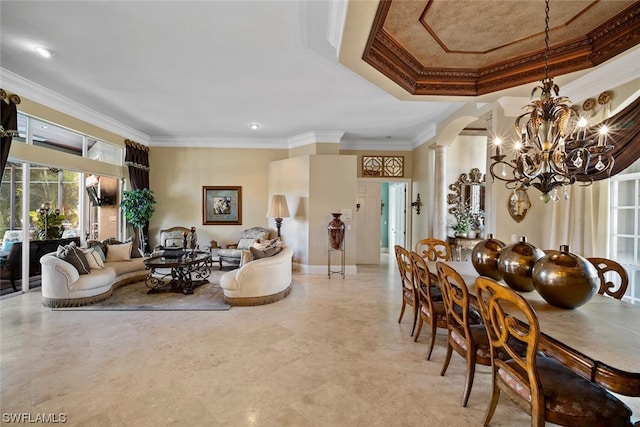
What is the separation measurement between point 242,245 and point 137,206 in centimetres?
245

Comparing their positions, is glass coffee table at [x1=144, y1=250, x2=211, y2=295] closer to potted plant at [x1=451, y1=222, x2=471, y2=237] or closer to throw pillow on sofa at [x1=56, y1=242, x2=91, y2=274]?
throw pillow on sofa at [x1=56, y1=242, x2=91, y2=274]

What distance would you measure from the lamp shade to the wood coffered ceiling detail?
369 centimetres

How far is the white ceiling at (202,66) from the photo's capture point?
2.71 m

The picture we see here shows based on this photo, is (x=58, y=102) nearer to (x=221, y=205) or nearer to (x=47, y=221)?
(x=47, y=221)

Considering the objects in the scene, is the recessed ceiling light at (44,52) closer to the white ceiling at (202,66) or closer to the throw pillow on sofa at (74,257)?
the white ceiling at (202,66)

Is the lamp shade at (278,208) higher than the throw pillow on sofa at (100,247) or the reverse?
higher

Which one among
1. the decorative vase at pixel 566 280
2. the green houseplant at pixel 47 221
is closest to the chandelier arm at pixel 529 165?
the decorative vase at pixel 566 280

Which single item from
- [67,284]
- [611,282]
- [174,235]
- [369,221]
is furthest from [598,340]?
[174,235]

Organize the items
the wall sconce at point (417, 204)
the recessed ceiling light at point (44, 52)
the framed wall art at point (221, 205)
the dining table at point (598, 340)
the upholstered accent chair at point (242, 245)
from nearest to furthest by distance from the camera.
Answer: the dining table at point (598, 340), the recessed ceiling light at point (44, 52), the upholstered accent chair at point (242, 245), the wall sconce at point (417, 204), the framed wall art at point (221, 205)

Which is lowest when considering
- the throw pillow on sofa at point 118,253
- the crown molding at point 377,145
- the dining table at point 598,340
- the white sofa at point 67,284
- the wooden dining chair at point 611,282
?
the white sofa at point 67,284

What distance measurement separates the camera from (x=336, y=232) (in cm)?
606

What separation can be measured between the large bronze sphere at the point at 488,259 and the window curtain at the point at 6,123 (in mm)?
5978

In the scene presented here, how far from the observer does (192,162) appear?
755 cm

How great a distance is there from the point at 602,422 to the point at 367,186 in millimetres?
6536
